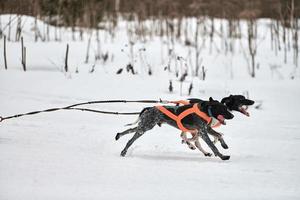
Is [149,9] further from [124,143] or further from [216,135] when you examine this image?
[216,135]

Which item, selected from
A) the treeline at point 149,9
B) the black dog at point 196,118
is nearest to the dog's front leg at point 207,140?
the black dog at point 196,118

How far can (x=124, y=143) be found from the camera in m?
4.63

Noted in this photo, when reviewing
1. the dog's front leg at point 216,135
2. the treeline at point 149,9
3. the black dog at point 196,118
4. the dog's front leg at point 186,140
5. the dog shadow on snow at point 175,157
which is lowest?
the dog shadow on snow at point 175,157

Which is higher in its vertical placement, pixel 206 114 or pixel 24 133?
pixel 206 114

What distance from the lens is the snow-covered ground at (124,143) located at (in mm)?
3104

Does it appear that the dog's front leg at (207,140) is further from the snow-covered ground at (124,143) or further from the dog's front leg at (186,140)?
the dog's front leg at (186,140)

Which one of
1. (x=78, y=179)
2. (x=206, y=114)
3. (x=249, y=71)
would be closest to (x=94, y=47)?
(x=249, y=71)

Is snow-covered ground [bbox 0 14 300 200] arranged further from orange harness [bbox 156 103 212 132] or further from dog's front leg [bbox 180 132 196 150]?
orange harness [bbox 156 103 212 132]

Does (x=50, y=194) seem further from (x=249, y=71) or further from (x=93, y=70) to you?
(x=249, y=71)

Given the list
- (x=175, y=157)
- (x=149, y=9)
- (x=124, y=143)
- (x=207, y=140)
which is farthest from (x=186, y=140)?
(x=149, y=9)

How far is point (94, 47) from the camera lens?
31.3 feet

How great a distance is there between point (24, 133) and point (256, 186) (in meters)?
2.41

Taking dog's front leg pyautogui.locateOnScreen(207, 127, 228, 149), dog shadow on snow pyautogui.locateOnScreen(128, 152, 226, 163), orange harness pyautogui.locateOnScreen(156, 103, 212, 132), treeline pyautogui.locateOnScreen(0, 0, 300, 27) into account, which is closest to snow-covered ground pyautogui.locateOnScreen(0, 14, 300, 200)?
dog shadow on snow pyautogui.locateOnScreen(128, 152, 226, 163)

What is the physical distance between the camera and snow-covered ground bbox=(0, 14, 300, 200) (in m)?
3.10
